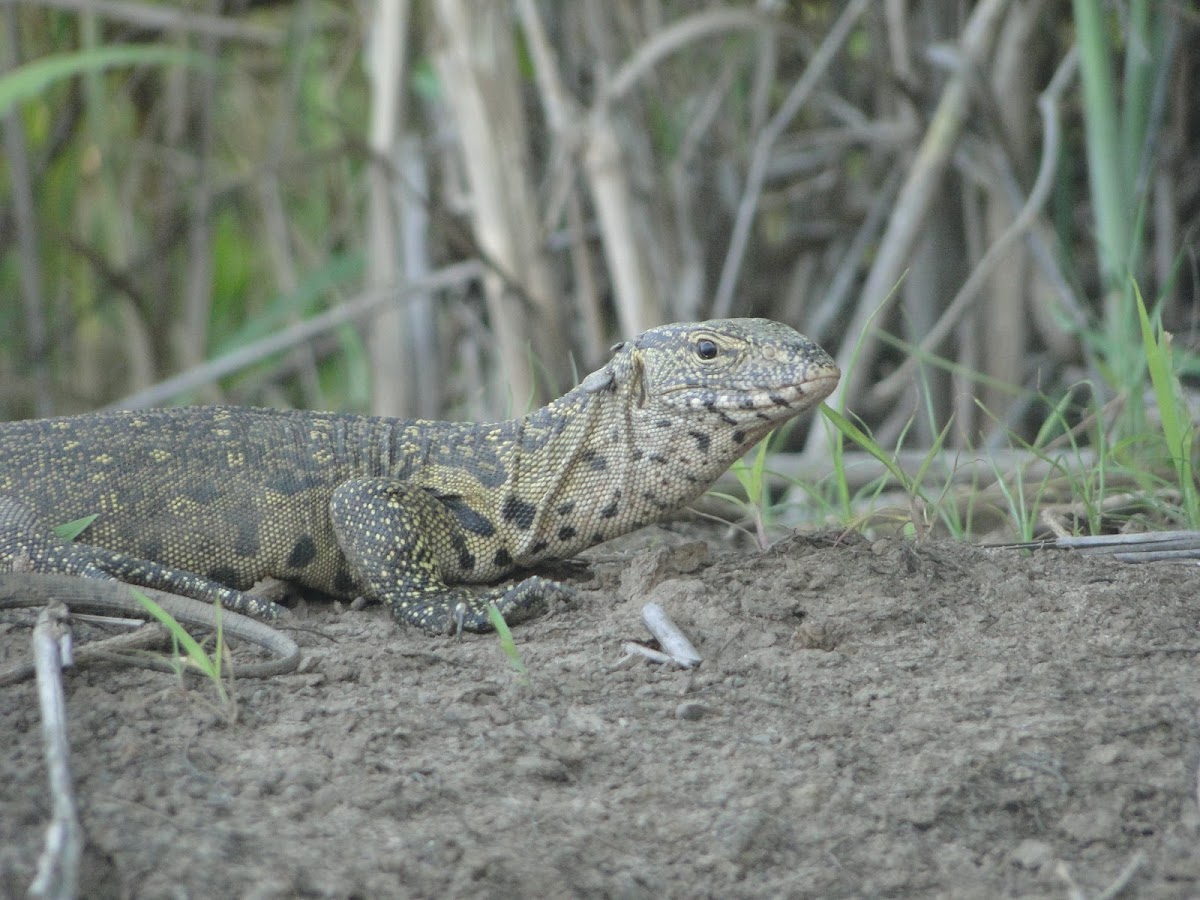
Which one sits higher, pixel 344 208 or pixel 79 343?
pixel 344 208

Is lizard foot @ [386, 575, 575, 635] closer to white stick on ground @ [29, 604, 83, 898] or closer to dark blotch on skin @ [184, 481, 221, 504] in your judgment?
dark blotch on skin @ [184, 481, 221, 504]

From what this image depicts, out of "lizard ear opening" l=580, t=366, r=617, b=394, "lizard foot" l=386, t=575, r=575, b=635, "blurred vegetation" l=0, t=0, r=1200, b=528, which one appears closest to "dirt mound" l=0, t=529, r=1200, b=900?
"lizard foot" l=386, t=575, r=575, b=635

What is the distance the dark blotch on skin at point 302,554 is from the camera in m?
5.04

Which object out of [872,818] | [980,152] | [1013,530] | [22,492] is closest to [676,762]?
[872,818]

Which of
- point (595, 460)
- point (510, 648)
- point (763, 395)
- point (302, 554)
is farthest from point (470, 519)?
point (510, 648)

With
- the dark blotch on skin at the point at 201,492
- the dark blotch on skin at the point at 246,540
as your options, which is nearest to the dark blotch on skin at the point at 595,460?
the dark blotch on skin at the point at 246,540

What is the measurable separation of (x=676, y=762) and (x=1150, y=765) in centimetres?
108

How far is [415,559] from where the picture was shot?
4.74 meters

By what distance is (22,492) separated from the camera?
4875 mm

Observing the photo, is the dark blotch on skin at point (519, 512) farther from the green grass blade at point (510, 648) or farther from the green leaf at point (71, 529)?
the green leaf at point (71, 529)

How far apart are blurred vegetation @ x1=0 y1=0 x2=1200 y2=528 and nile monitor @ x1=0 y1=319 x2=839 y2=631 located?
199 centimetres

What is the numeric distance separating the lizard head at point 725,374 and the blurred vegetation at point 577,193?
2.23 meters

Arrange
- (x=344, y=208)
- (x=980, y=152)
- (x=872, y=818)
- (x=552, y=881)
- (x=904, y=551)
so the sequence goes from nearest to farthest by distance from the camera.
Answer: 1. (x=552, y=881)
2. (x=872, y=818)
3. (x=904, y=551)
4. (x=980, y=152)
5. (x=344, y=208)

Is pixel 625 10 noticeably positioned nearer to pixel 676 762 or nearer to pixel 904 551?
pixel 904 551
